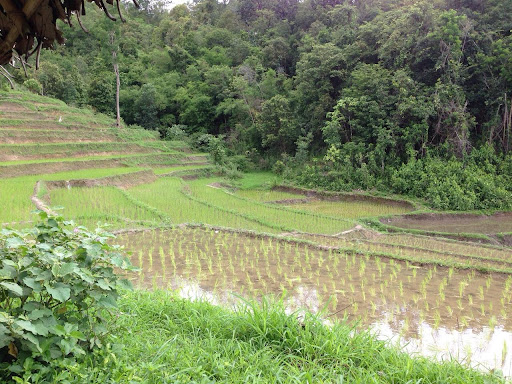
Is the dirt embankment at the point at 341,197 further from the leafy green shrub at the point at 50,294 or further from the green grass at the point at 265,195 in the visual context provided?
the leafy green shrub at the point at 50,294

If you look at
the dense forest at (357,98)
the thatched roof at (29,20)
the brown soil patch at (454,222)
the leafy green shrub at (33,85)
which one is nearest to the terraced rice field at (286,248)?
the brown soil patch at (454,222)

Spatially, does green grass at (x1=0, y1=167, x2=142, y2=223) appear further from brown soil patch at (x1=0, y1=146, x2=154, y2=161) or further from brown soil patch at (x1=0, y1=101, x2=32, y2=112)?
brown soil patch at (x1=0, y1=101, x2=32, y2=112)

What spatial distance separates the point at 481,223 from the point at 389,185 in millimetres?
4138

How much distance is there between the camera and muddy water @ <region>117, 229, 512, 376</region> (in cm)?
406

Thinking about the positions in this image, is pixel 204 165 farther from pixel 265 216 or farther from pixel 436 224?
pixel 436 224

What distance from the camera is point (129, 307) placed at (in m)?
3.19

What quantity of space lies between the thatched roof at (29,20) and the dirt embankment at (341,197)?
1452 cm

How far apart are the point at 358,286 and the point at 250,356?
359cm

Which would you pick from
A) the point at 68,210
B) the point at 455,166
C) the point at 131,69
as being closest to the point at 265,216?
the point at 68,210

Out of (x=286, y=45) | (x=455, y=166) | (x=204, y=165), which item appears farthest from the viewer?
(x=286, y=45)

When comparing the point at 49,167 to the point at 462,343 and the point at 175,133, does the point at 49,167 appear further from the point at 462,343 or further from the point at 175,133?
the point at 462,343

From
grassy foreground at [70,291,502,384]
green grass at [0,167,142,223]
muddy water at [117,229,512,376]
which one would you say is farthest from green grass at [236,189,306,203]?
grassy foreground at [70,291,502,384]

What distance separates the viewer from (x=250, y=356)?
2.36 metres

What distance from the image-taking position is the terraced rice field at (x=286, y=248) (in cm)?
456
